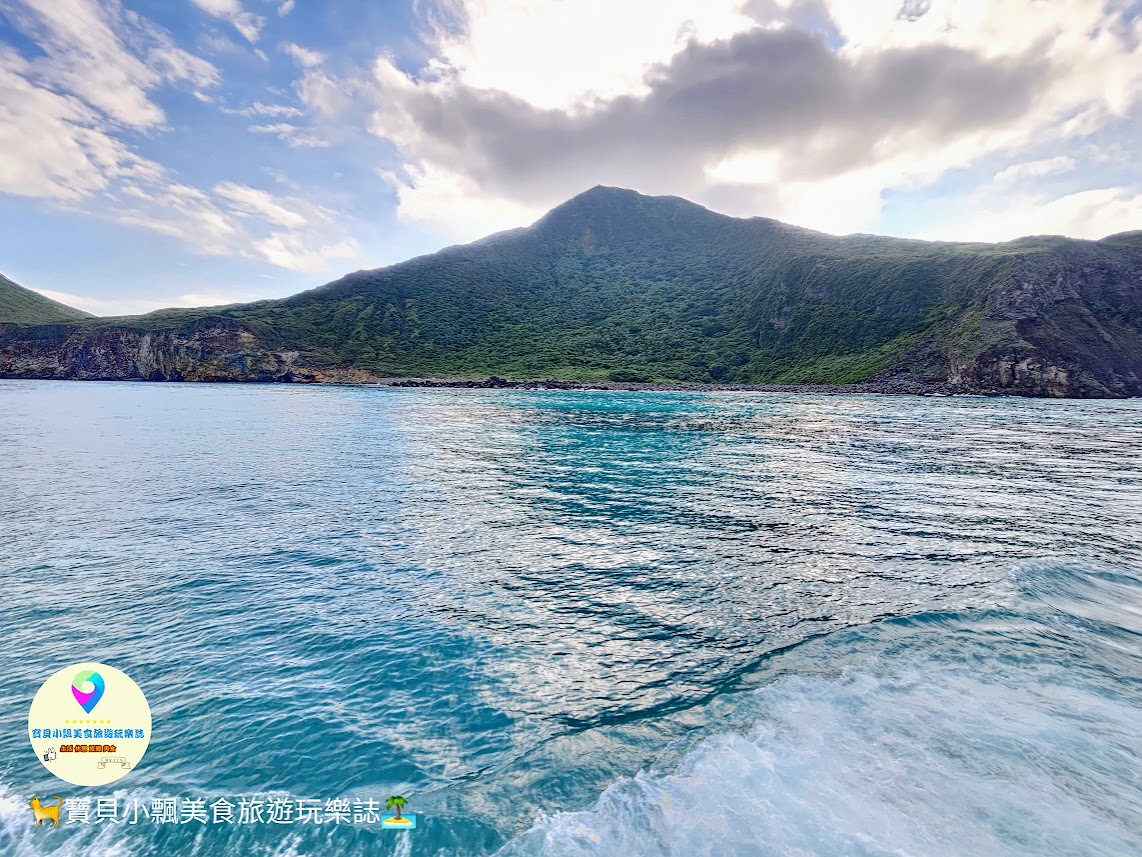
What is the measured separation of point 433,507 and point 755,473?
14512 mm

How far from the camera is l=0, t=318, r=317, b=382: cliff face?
12456 centimetres

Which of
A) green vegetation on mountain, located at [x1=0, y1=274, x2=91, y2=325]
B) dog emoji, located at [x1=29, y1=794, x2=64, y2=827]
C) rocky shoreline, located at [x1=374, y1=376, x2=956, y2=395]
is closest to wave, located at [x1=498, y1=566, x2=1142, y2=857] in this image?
dog emoji, located at [x1=29, y1=794, x2=64, y2=827]

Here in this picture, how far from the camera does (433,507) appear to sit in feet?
57.9

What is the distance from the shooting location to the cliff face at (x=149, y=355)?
12456 cm

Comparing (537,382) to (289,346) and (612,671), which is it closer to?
(289,346)

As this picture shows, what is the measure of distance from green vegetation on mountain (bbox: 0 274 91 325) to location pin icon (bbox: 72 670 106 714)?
631 ft

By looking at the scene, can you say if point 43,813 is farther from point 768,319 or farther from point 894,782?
point 768,319

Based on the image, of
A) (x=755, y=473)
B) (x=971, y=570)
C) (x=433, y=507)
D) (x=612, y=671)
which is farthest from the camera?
(x=755, y=473)

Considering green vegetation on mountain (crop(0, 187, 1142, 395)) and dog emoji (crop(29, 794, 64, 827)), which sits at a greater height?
green vegetation on mountain (crop(0, 187, 1142, 395))

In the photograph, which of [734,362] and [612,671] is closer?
[612,671]

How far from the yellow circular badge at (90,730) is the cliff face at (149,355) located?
131 metres

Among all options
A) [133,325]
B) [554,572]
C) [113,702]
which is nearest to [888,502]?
[554,572]

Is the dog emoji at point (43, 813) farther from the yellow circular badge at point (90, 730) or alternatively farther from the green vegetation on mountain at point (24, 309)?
the green vegetation on mountain at point (24, 309)

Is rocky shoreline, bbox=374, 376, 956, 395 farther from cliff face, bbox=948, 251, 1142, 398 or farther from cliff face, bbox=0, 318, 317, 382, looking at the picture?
cliff face, bbox=0, 318, 317, 382
